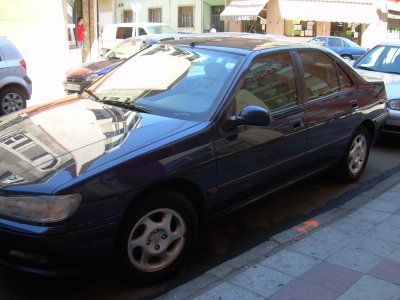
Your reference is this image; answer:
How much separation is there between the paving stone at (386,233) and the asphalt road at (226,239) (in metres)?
0.72

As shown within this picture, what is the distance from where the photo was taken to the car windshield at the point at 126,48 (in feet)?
41.1

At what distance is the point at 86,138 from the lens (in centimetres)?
333

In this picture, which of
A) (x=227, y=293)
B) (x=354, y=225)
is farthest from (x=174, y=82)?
(x=354, y=225)

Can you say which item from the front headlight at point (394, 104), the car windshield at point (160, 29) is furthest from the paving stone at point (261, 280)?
the car windshield at point (160, 29)

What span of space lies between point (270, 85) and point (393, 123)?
11.1 ft

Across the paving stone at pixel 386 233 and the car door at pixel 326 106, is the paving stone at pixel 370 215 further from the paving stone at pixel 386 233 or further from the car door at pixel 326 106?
the car door at pixel 326 106

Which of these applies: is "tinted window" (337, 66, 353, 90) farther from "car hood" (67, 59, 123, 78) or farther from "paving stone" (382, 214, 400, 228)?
"car hood" (67, 59, 123, 78)

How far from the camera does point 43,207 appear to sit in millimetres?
2803

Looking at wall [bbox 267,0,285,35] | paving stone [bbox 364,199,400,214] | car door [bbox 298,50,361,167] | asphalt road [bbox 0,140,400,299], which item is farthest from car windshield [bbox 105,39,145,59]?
wall [bbox 267,0,285,35]

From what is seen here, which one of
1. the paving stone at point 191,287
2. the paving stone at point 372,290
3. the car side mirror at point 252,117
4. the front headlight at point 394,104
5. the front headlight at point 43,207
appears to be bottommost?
the paving stone at point 191,287

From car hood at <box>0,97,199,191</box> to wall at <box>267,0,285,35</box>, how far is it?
27514 mm

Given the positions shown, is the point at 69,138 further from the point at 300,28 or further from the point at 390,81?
the point at 300,28

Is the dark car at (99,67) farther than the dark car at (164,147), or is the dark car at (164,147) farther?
the dark car at (99,67)

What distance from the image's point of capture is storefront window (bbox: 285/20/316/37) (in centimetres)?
3111
